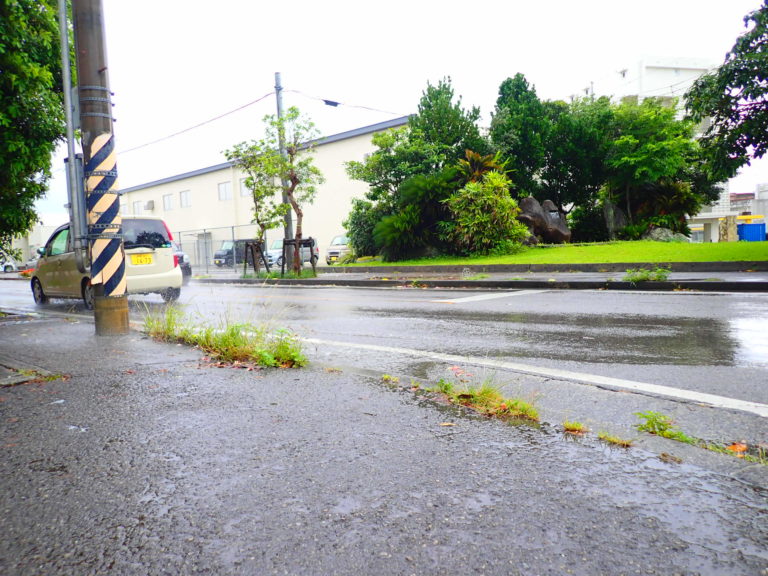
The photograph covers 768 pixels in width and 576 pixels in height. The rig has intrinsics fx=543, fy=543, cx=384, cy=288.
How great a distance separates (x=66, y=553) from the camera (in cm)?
192

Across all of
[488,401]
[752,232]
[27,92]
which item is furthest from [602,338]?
[752,232]

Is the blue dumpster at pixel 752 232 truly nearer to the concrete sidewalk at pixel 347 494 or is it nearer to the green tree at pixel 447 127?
the green tree at pixel 447 127

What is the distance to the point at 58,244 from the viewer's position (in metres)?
Result: 11.7

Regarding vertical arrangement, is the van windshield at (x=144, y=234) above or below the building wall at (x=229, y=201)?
below

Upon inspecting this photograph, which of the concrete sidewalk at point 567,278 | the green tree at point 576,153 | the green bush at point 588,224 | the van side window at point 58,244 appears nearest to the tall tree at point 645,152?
the green tree at point 576,153

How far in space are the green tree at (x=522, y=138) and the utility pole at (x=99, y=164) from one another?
22.4m

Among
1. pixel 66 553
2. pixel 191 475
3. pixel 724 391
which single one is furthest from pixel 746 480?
pixel 66 553

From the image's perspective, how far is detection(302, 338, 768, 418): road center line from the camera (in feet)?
11.7

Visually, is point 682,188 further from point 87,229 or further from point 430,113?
point 87,229

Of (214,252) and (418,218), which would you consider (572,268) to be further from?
(214,252)

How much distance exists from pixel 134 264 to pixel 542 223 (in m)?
18.5

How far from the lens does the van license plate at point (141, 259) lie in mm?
10930

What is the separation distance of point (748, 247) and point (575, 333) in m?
12.4

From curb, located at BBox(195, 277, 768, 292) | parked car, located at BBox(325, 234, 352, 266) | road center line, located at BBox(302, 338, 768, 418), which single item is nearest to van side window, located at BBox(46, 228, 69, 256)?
curb, located at BBox(195, 277, 768, 292)
